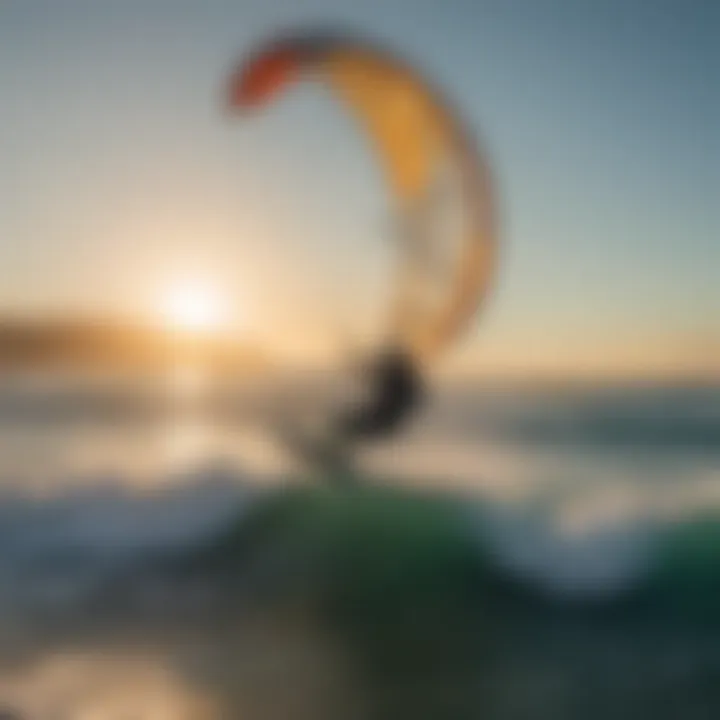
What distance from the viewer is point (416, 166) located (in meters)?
1.32

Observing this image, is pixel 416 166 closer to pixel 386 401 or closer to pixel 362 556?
pixel 386 401

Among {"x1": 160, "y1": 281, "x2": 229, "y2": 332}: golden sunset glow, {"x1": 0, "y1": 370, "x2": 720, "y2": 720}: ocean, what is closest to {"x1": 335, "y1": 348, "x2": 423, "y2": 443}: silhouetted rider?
{"x1": 0, "y1": 370, "x2": 720, "y2": 720}: ocean

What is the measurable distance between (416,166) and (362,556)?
425mm

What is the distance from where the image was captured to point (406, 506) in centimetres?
131

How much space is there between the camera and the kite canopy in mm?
1319

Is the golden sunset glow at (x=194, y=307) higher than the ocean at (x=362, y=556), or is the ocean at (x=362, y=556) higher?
the golden sunset glow at (x=194, y=307)

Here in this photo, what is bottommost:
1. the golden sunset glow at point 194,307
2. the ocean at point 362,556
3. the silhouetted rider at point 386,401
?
the ocean at point 362,556

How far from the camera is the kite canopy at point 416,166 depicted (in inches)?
51.9

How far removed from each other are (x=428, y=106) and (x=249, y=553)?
0.52 meters

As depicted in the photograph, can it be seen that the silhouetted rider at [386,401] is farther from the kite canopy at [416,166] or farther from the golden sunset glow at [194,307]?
the golden sunset glow at [194,307]

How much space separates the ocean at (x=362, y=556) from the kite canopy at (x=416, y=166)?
10 centimetres

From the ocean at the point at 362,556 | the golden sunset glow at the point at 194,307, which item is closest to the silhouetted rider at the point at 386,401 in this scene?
the ocean at the point at 362,556

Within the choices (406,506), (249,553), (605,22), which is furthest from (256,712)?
(605,22)

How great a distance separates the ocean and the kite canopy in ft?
0.33
